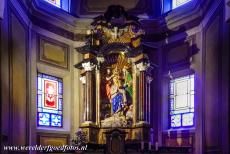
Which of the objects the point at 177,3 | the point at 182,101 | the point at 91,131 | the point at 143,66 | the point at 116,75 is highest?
the point at 177,3

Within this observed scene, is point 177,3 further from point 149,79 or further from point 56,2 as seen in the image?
point 56,2

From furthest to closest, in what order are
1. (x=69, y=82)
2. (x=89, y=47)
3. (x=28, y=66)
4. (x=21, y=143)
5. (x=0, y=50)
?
(x=69, y=82) < (x=89, y=47) < (x=28, y=66) < (x=21, y=143) < (x=0, y=50)

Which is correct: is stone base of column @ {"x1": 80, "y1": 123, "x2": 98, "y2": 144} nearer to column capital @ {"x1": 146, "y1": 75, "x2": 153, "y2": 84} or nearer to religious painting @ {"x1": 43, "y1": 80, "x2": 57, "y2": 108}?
religious painting @ {"x1": 43, "y1": 80, "x2": 57, "y2": 108}

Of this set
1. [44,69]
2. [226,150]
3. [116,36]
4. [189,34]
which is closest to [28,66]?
[44,69]

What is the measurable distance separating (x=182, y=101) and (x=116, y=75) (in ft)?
6.59

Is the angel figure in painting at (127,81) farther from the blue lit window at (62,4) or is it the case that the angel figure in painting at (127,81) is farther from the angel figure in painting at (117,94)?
the blue lit window at (62,4)

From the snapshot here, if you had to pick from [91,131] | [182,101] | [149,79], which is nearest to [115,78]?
[149,79]

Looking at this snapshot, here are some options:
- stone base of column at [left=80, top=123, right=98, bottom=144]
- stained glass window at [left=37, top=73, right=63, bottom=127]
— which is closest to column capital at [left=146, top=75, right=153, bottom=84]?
stone base of column at [left=80, top=123, right=98, bottom=144]

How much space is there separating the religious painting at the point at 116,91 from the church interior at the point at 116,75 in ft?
0.09

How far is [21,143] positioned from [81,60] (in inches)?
134

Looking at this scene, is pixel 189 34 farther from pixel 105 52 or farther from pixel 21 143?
pixel 21 143

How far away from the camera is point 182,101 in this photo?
11.2 meters

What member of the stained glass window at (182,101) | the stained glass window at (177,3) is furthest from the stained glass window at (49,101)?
the stained glass window at (177,3)

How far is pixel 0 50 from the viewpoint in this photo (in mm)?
7516
